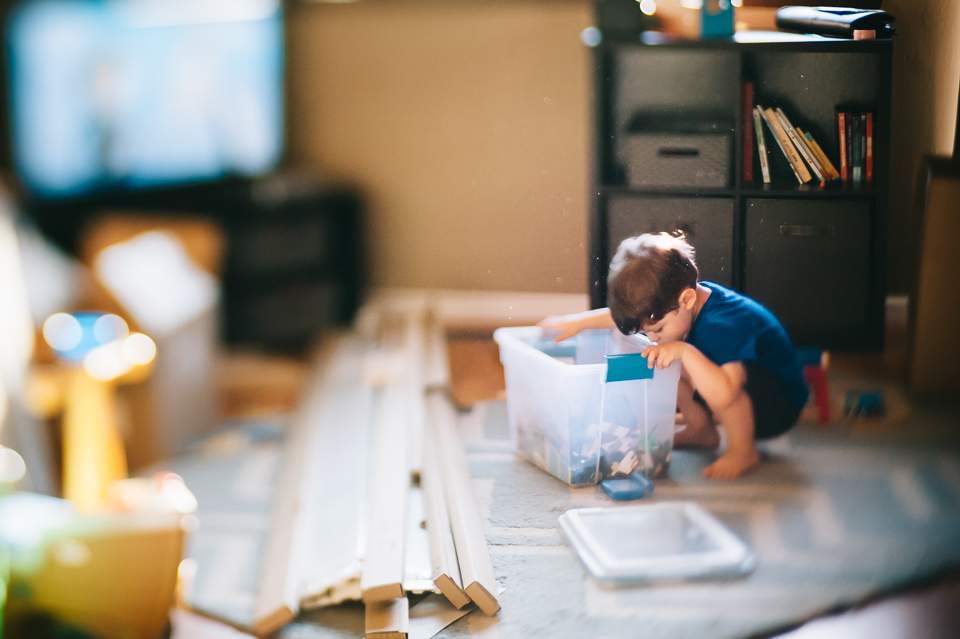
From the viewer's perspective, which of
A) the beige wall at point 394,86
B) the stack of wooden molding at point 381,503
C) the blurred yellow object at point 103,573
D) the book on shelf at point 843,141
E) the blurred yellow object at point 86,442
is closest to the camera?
the book on shelf at point 843,141

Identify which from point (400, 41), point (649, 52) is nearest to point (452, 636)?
point (649, 52)

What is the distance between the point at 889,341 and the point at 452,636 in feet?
1.37

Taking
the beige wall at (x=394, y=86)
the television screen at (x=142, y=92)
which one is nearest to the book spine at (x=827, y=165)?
the beige wall at (x=394, y=86)

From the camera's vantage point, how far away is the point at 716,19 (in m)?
0.55

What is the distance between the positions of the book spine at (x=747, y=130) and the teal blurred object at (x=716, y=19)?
5 cm

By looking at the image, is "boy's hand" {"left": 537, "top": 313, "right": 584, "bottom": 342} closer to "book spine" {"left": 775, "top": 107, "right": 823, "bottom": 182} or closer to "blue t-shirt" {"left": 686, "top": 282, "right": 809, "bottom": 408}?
"blue t-shirt" {"left": 686, "top": 282, "right": 809, "bottom": 408}

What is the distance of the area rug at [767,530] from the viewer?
55 cm

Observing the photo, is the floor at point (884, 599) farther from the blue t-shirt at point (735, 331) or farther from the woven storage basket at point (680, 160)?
the woven storage basket at point (680, 160)

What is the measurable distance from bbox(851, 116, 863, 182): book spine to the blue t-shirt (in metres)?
0.11

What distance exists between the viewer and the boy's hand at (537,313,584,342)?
0.57m

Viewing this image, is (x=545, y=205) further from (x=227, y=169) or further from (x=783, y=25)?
(x=227, y=169)

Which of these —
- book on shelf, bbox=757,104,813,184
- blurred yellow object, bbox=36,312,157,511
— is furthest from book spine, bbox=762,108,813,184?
blurred yellow object, bbox=36,312,157,511

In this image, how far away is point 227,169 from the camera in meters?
2.99

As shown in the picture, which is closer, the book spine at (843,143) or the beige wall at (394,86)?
the book spine at (843,143)
